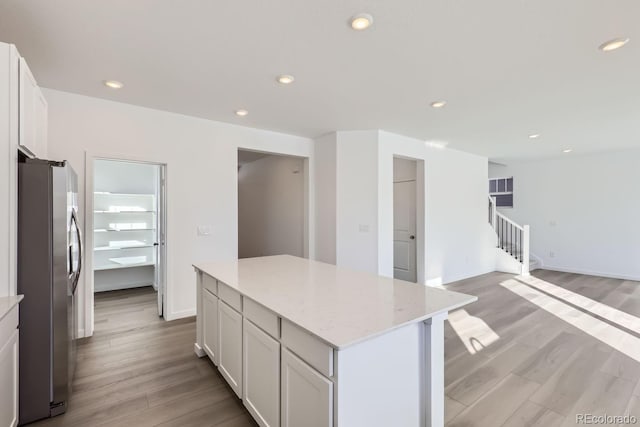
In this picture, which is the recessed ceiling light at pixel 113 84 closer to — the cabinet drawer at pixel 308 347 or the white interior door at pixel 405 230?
the cabinet drawer at pixel 308 347

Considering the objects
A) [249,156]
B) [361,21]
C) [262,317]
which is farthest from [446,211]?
[262,317]

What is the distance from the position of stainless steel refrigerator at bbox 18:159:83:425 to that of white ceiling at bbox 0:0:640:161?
3.35 feet

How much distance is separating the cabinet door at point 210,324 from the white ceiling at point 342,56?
193cm

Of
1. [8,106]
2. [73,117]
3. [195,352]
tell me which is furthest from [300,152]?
[8,106]

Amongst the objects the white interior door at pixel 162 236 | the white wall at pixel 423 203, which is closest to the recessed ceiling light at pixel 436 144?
the white wall at pixel 423 203

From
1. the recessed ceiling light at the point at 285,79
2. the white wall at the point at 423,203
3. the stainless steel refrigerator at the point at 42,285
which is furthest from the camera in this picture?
the white wall at the point at 423,203

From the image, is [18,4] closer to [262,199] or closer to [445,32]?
[445,32]

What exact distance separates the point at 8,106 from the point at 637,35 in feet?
13.1

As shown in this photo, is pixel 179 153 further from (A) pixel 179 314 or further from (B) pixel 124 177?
(B) pixel 124 177

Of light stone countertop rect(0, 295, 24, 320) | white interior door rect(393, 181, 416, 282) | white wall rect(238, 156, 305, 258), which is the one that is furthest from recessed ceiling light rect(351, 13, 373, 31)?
white interior door rect(393, 181, 416, 282)

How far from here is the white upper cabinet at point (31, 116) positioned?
187cm

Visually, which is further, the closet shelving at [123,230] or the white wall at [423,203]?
the closet shelving at [123,230]

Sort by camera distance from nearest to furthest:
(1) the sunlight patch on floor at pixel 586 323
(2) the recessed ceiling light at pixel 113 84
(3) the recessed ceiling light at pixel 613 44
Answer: (3) the recessed ceiling light at pixel 613 44 < (2) the recessed ceiling light at pixel 113 84 < (1) the sunlight patch on floor at pixel 586 323

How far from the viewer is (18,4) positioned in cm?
177
